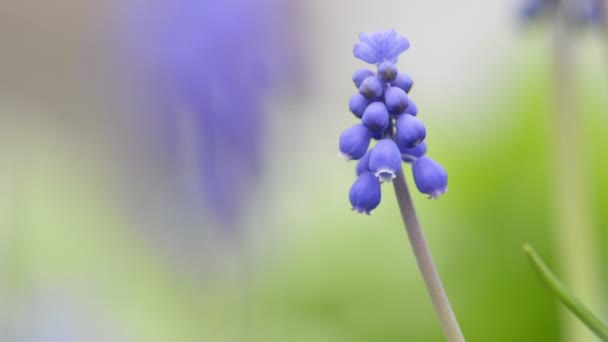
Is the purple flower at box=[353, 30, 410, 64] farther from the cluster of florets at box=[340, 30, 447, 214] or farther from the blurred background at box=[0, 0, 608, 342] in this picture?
the blurred background at box=[0, 0, 608, 342]

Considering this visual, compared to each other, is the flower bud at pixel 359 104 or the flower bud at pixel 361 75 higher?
the flower bud at pixel 361 75

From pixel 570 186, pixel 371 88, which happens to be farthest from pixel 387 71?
pixel 570 186

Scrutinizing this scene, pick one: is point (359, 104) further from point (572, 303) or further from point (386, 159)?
point (572, 303)

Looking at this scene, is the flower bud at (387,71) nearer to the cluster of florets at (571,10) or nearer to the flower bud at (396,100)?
the flower bud at (396,100)

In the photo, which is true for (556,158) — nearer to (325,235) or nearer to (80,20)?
(325,235)

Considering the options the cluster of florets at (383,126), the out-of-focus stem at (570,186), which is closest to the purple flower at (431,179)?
Result: the cluster of florets at (383,126)

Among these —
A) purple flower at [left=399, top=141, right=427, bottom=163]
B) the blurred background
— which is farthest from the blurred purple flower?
purple flower at [left=399, top=141, right=427, bottom=163]

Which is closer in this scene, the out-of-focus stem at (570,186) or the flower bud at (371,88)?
the flower bud at (371,88)
